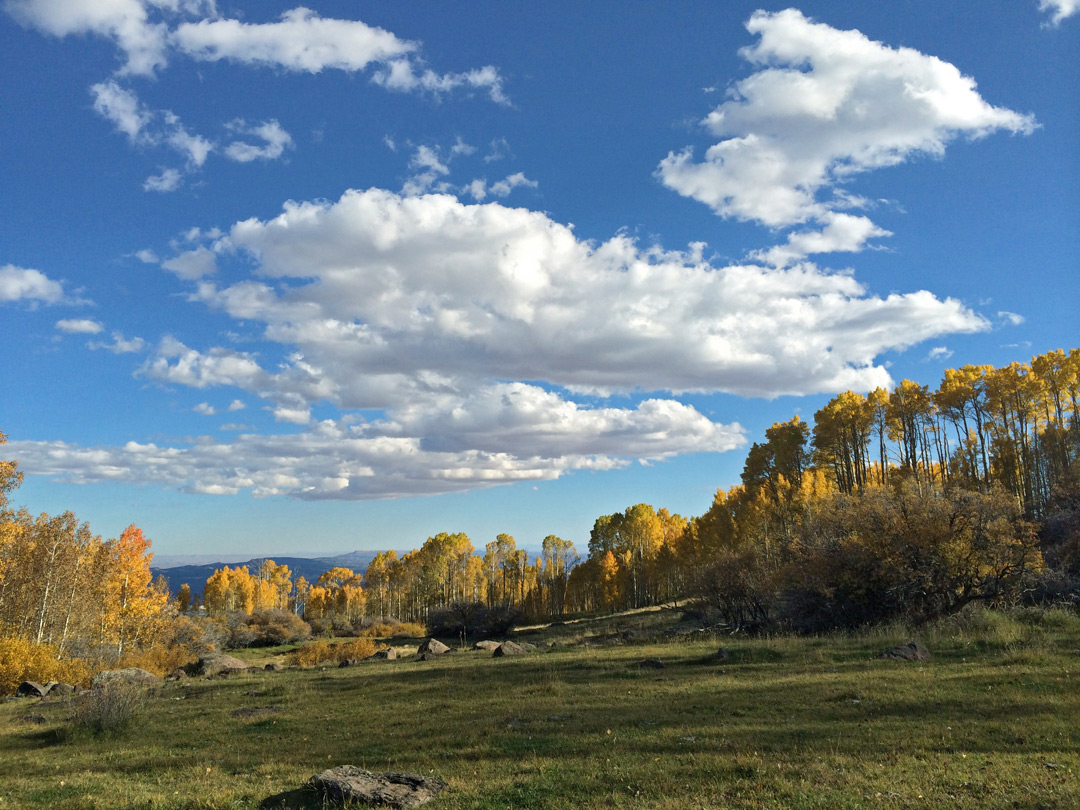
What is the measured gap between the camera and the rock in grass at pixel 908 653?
19.3 m

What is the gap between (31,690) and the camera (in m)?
28.9

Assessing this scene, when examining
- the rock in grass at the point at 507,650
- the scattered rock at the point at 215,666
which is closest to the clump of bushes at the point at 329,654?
the scattered rock at the point at 215,666

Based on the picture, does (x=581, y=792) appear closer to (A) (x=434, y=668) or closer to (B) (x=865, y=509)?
(A) (x=434, y=668)

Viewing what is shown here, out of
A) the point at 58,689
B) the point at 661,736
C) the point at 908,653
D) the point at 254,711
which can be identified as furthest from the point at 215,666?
the point at 908,653

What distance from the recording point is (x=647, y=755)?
1137cm

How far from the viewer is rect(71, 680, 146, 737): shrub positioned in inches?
712

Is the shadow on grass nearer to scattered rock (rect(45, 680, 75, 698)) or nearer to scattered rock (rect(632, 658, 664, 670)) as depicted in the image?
scattered rock (rect(632, 658, 664, 670))

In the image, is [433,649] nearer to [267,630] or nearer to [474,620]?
[474,620]

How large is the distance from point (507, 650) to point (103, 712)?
19609 millimetres

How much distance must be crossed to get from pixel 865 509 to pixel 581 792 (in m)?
24.9

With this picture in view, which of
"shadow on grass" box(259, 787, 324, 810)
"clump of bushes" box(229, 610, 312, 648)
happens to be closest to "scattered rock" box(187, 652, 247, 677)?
"shadow on grass" box(259, 787, 324, 810)

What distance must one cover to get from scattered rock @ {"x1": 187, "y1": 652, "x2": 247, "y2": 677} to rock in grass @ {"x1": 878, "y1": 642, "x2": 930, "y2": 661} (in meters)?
33.7

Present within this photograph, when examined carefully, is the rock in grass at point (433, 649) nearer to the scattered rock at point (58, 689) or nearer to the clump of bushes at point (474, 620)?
the scattered rock at point (58, 689)

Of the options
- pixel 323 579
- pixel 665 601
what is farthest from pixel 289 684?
pixel 323 579
